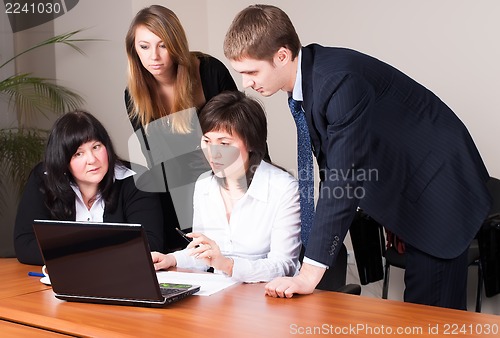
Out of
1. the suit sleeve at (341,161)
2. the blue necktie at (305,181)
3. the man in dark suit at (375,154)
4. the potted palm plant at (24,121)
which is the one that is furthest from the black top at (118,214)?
the potted palm plant at (24,121)

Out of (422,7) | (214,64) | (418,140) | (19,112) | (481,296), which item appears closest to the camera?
(418,140)

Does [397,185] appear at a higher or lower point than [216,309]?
higher

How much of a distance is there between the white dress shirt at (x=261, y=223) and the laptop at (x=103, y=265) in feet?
1.36

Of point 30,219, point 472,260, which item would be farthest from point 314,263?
point 472,260

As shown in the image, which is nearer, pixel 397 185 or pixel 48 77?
pixel 397 185

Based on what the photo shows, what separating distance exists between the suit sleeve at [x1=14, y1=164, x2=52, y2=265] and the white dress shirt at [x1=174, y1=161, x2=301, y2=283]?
565 mm

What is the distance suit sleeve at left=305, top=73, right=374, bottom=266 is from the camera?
5.67 ft

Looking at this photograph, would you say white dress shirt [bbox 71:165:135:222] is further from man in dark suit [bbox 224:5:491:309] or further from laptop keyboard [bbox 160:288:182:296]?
man in dark suit [bbox 224:5:491:309]

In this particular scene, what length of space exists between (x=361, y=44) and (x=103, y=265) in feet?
9.22

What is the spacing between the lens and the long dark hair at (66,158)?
2463mm

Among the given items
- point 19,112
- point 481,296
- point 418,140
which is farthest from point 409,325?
point 19,112

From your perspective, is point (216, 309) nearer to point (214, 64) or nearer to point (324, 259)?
point (324, 259)

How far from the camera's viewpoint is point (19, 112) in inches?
167

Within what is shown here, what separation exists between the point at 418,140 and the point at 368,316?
2.00 feet
